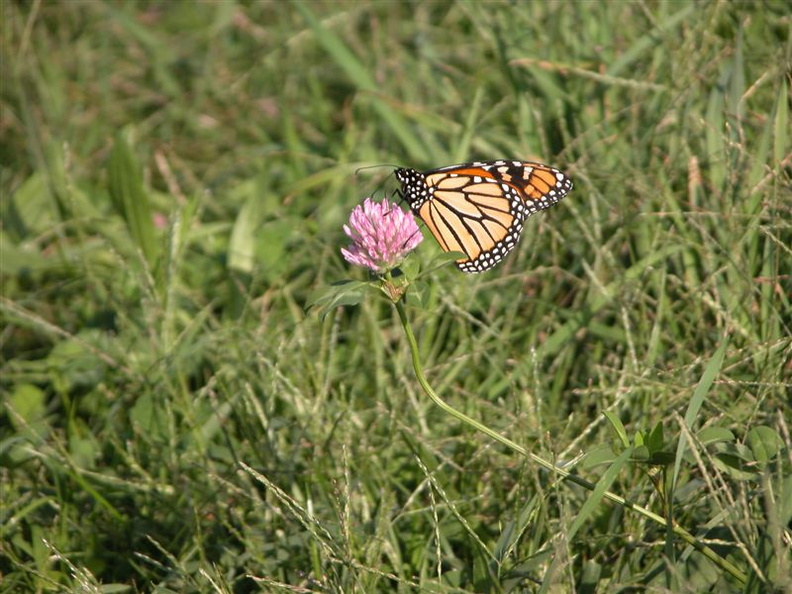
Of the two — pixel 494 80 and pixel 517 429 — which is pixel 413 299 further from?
pixel 494 80

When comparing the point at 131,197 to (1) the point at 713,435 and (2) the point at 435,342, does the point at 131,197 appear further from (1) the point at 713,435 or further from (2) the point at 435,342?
(1) the point at 713,435

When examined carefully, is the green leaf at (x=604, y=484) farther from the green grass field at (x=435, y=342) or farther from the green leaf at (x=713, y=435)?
the green leaf at (x=713, y=435)

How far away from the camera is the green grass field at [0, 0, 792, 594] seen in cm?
185

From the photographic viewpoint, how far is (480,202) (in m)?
2.43

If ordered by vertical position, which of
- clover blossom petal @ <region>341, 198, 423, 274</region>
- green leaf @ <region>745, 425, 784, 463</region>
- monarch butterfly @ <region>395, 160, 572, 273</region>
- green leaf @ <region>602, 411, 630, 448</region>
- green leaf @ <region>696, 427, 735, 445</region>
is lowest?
green leaf @ <region>745, 425, 784, 463</region>

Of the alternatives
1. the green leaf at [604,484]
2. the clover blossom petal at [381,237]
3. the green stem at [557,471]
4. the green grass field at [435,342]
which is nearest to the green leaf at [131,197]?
the green grass field at [435,342]

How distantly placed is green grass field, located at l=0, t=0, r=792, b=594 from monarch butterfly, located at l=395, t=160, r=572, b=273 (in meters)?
0.17

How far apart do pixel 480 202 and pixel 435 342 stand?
499 mm

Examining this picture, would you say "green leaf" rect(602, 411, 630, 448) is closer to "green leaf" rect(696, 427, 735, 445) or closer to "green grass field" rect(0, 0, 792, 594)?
"green grass field" rect(0, 0, 792, 594)

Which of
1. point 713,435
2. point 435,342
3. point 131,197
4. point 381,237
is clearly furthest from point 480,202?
point 131,197

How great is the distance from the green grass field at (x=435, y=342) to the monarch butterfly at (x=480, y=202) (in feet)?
0.56

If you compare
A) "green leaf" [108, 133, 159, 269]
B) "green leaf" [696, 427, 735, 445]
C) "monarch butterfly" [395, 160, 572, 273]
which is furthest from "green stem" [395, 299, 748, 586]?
"green leaf" [108, 133, 159, 269]

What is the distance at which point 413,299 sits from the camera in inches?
68.2

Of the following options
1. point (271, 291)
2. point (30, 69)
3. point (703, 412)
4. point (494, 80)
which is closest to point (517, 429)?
point (703, 412)
